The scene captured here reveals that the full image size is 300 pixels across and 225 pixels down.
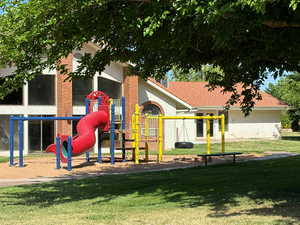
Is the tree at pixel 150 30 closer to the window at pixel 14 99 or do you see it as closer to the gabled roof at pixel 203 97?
the window at pixel 14 99

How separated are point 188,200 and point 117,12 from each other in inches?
166

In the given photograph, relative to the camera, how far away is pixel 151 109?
2812cm

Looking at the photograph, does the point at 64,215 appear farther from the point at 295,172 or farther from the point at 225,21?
the point at 295,172

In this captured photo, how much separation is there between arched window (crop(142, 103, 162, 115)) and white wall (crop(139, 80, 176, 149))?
11.9 inches

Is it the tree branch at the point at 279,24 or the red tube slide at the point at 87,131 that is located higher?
the tree branch at the point at 279,24

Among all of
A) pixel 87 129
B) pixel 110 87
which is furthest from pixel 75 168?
pixel 110 87

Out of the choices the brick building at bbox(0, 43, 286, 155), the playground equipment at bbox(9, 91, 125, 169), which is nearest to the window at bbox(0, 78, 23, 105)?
the brick building at bbox(0, 43, 286, 155)

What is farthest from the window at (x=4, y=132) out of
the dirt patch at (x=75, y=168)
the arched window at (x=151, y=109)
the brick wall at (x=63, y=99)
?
the arched window at (x=151, y=109)

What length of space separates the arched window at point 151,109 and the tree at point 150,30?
17557 millimetres

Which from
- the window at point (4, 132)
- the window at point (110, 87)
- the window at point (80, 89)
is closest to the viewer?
the window at point (4, 132)

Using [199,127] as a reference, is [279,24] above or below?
above

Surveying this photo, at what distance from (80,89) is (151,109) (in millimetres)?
4933

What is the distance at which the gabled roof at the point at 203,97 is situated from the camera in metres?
38.1

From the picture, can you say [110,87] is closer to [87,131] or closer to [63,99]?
[63,99]
